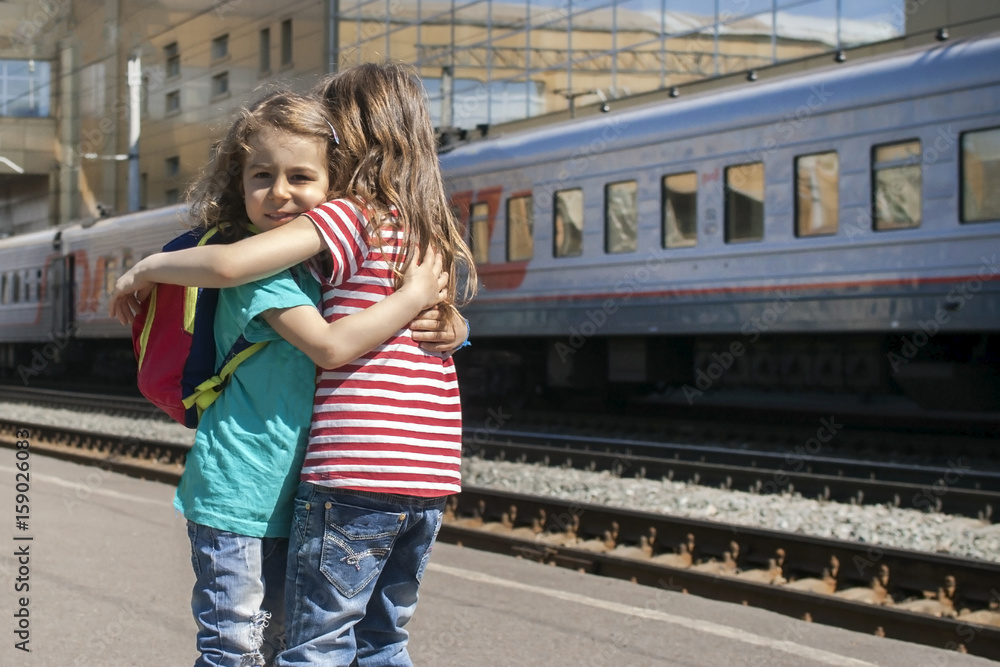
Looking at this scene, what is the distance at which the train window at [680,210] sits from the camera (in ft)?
37.6

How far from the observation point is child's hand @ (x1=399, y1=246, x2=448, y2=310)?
2.19m

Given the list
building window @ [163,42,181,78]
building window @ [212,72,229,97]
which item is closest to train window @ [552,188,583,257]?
building window @ [163,42,181,78]

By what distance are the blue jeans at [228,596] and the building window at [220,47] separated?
65.9ft

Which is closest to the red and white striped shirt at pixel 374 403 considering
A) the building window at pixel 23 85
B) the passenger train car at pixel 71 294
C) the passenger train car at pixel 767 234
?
the passenger train car at pixel 767 234

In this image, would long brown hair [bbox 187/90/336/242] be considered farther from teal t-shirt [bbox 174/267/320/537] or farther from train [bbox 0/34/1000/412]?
train [bbox 0/34/1000/412]

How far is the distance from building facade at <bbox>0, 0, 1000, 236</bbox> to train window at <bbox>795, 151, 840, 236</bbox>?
7.22m

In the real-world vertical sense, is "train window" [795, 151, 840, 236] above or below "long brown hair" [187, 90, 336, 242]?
above

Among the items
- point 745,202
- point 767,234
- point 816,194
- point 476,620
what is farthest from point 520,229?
point 476,620

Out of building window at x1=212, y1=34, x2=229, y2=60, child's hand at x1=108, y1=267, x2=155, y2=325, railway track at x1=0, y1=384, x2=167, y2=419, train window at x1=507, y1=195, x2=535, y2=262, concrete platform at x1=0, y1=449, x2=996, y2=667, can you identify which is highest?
building window at x1=212, y1=34, x2=229, y2=60

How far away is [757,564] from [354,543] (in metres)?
4.23

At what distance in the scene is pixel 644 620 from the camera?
4.91 metres

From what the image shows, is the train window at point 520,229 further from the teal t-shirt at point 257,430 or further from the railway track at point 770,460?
the teal t-shirt at point 257,430

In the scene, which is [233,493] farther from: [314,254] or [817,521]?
[817,521]

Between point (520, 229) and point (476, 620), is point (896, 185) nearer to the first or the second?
point (520, 229)
